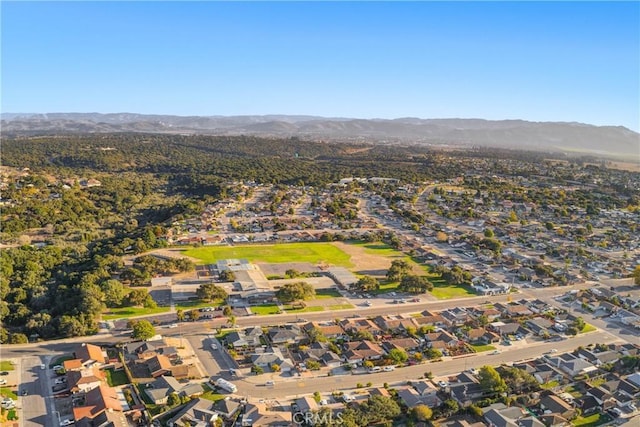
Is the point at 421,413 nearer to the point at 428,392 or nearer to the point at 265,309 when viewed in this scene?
the point at 428,392

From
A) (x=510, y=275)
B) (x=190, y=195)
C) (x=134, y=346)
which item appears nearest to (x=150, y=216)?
(x=190, y=195)

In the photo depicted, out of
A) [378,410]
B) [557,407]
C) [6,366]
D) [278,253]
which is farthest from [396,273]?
[6,366]

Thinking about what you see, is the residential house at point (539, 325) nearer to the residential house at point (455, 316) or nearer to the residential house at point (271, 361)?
the residential house at point (455, 316)

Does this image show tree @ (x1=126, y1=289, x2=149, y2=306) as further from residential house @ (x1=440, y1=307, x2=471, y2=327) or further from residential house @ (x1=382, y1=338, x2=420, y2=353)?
residential house @ (x1=440, y1=307, x2=471, y2=327)

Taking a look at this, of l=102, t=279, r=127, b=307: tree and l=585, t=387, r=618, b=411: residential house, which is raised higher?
l=102, t=279, r=127, b=307: tree

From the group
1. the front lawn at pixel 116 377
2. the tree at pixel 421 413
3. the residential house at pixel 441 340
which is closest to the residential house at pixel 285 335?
the residential house at pixel 441 340

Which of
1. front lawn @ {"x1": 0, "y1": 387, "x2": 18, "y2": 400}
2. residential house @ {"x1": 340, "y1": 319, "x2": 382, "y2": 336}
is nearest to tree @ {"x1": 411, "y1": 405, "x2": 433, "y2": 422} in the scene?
residential house @ {"x1": 340, "y1": 319, "x2": 382, "y2": 336}
